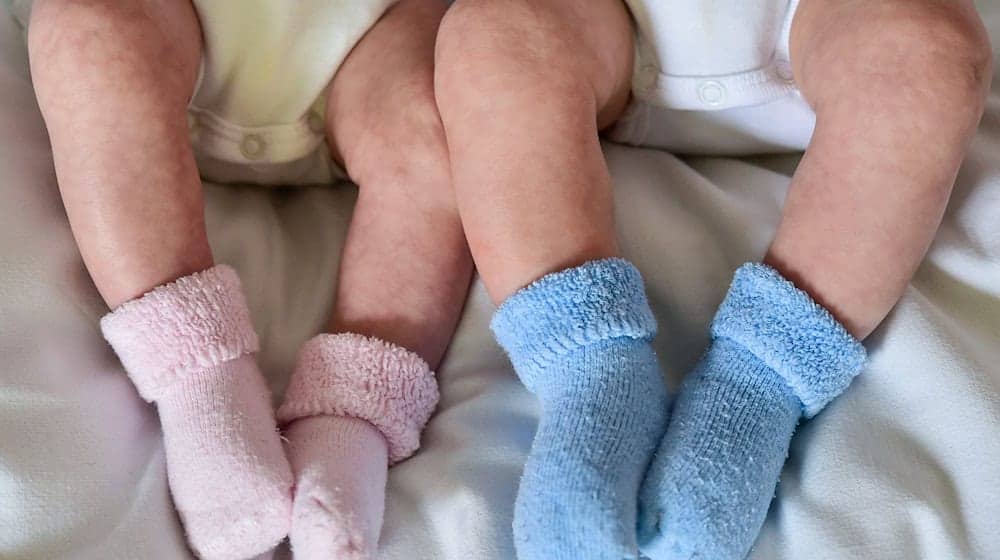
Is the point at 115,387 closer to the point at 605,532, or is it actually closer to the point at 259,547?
the point at 259,547

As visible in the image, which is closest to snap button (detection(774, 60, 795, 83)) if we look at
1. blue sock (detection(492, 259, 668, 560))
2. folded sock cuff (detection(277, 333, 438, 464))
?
blue sock (detection(492, 259, 668, 560))

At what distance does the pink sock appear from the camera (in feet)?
1.91

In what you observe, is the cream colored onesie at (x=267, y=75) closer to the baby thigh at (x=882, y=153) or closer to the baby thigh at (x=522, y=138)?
the baby thigh at (x=522, y=138)

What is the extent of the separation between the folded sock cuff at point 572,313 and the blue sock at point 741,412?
0.19ft

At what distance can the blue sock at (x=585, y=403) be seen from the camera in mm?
548

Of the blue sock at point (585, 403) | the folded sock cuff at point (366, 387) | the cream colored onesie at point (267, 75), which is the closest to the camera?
the blue sock at point (585, 403)

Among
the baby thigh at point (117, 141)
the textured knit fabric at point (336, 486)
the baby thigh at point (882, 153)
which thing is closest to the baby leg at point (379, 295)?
the textured knit fabric at point (336, 486)

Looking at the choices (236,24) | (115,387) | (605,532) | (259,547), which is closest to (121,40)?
(236,24)

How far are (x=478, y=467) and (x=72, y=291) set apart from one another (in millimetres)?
308

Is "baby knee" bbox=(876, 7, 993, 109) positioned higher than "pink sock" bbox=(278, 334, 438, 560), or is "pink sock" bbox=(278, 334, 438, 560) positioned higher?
"baby knee" bbox=(876, 7, 993, 109)

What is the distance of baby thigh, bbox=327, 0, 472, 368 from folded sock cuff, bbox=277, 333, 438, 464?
3 centimetres

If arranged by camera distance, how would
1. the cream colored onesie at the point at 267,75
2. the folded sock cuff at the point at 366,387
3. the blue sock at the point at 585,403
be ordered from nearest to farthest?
the blue sock at the point at 585,403 < the folded sock cuff at the point at 366,387 < the cream colored onesie at the point at 267,75

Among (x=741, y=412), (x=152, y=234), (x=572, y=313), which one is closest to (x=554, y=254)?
(x=572, y=313)

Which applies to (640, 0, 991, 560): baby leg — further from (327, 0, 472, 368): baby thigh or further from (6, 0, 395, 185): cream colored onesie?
(6, 0, 395, 185): cream colored onesie
